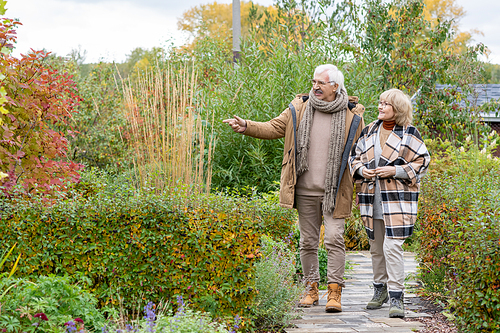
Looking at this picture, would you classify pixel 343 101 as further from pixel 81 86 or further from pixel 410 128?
pixel 81 86

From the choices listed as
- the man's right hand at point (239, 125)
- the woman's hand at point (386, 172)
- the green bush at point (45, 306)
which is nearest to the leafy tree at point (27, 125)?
the green bush at point (45, 306)

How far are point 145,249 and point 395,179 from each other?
5.99 ft

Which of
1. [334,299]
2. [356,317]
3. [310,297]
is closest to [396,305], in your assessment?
[356,317]

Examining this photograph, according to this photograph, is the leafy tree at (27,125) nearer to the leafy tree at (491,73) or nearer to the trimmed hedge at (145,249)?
the trimmed hedge at (145,249)

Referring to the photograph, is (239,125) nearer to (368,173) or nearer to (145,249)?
(368,173)

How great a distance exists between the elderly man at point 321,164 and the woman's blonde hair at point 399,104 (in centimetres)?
31

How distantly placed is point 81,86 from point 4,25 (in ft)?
15.5

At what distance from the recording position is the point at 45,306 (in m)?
2.44

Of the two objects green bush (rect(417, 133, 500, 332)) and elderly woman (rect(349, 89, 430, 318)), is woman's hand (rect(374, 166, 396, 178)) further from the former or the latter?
green bush (rect(417, 133, 500, 332))

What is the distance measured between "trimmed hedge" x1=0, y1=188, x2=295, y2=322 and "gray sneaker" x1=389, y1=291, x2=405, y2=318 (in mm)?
1132

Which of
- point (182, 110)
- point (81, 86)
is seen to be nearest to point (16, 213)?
point (182, 110)

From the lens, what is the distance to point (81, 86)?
8.12 metres

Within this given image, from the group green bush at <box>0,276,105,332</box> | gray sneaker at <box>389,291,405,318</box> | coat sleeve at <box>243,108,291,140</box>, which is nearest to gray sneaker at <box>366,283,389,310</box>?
gray sneaker at <box>389,291,405,318</box>

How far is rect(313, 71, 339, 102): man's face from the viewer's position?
12.0 ft
